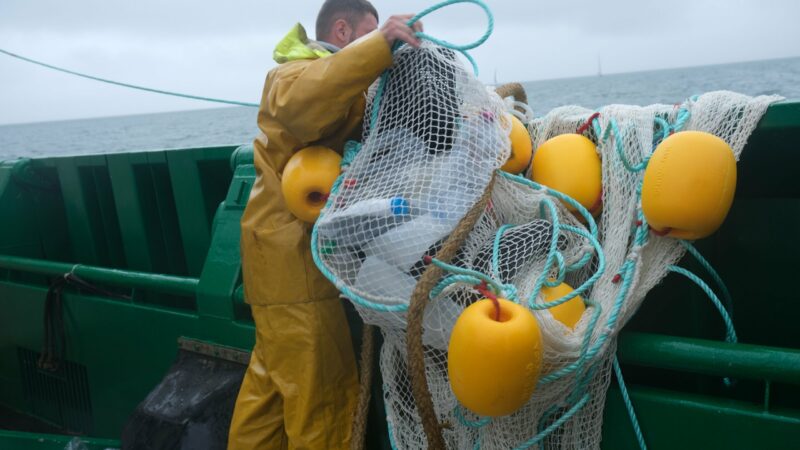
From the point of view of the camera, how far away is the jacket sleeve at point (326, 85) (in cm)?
175

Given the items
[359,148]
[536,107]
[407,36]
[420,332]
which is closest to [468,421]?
[420,332]

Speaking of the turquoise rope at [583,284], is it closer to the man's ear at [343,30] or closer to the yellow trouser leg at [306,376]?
the yellow trouser leg at [306,376]

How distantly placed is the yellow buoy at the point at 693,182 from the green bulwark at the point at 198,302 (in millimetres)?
341

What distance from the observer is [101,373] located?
3416 mm

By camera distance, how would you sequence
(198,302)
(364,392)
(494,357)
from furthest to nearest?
(198,302), (364,392), (494,357)

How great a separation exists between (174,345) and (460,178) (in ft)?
6.14

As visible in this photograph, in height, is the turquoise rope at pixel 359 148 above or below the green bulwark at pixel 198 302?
above

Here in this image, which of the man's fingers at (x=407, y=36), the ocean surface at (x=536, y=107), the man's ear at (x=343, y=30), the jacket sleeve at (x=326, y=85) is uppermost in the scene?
the man's ear at (x=343, y=30)

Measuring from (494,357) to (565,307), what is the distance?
1.30 ft

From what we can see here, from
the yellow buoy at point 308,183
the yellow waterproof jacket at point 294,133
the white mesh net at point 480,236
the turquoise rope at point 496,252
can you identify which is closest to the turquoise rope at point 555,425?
the white mesh net at point 480,236

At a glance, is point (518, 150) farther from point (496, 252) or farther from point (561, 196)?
point (496, 252)

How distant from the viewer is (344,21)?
92.7 inches

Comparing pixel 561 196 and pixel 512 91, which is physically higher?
pixel 512 91

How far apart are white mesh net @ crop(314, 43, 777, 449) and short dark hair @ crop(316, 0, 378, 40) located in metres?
0.57
